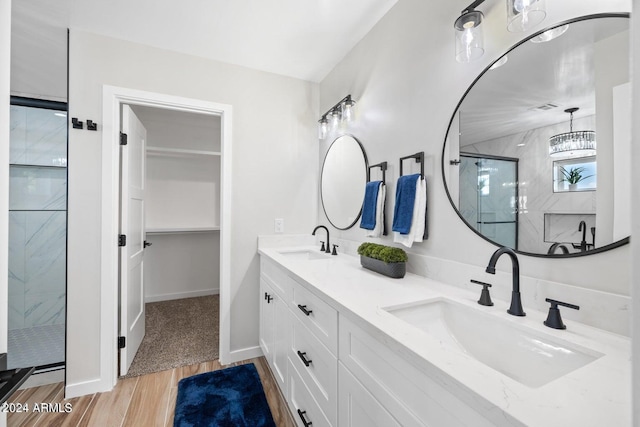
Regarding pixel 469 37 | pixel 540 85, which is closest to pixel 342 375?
pixel 540 85

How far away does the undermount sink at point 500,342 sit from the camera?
0.78m

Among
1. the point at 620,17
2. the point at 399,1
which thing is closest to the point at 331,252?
the point at 399,1

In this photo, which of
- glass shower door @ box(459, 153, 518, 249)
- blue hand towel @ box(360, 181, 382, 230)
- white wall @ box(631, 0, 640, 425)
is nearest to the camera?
white wall @ box(631, 0, 640, 425)

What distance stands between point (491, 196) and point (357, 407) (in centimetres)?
95

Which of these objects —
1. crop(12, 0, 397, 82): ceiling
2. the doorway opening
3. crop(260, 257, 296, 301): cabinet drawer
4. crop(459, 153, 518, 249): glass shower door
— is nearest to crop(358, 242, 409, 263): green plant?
crop(459, 153, 518, 249): glass shower door

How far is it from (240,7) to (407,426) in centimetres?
215

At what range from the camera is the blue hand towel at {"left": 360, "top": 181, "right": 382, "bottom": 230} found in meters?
1.77

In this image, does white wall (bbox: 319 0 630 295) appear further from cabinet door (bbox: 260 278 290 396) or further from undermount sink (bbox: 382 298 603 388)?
cabinet door (bbox: 260 278 290 396)

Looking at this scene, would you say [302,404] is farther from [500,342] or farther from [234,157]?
[234,157]

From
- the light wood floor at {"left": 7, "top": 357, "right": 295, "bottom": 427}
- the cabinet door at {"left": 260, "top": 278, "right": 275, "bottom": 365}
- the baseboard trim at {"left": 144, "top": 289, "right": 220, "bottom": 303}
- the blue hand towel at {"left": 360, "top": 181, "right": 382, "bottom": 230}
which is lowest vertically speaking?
the light wood floor at {"left": 7, "top": 357, "right": 295, "bottom": 427}

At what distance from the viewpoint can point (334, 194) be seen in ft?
7.72

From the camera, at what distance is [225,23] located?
1.85m

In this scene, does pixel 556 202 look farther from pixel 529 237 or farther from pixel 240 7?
pixel 240 7

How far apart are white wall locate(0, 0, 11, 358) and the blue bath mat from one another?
1.22 m
